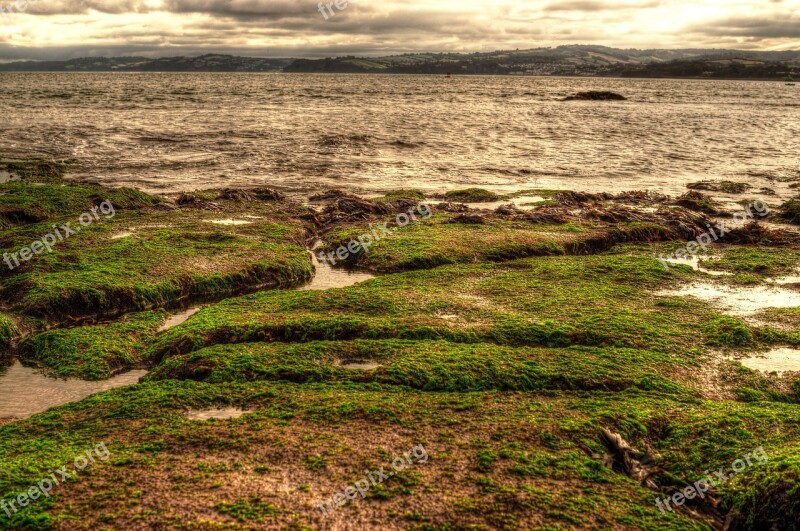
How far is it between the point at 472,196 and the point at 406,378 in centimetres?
1588

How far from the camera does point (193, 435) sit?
6934mm

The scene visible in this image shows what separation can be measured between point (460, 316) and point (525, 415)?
3370 millimetres

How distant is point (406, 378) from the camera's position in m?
8.38

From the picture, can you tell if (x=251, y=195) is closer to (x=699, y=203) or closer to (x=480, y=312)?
(x=480, y=312)

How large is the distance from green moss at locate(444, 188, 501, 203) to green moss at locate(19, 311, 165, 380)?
580 inches

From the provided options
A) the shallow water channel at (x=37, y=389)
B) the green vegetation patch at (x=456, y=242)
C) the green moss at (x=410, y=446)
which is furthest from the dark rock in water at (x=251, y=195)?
the green moss at (x=410, y=446)

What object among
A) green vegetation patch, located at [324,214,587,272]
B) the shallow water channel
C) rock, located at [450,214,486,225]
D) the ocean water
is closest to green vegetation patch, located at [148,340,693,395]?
the shallow water channel

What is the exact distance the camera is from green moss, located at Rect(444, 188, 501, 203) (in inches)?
906

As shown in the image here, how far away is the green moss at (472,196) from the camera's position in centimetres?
2302

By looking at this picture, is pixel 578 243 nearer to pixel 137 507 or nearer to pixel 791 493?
pixel 791 493

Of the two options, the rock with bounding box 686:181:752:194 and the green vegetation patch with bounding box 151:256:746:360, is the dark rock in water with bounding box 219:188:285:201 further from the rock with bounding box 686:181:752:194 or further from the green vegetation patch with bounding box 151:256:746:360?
the rock with bounding box 686:181:752:194

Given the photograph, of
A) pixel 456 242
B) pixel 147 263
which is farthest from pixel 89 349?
pixel 456 242

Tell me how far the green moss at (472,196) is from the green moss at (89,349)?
48.3ft

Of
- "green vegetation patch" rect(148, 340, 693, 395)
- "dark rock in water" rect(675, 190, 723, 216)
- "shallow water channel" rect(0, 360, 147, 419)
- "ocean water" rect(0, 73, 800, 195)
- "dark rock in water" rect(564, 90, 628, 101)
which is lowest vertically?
"shallow water channel" rect(0, 360, 147, 419)
